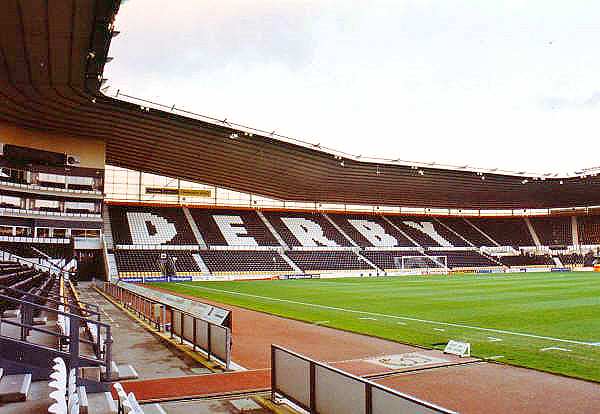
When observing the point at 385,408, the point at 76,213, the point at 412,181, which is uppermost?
the point at 412,181

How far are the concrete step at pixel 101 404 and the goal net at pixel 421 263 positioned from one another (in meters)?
→ 52.3

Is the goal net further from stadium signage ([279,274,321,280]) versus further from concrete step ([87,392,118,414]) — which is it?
concrete step ([87,392,118,414])

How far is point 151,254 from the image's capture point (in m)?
51.2

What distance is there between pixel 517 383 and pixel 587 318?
10.8 meters

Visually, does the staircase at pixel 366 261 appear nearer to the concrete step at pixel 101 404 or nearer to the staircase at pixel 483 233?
the staircase at pixel 483 233

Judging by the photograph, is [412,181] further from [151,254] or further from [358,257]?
[151,254]

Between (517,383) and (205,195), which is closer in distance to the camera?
(517,383)

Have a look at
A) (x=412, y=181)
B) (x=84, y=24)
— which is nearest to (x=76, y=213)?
(x=84, y=24)

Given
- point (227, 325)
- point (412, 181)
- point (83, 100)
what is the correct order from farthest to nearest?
point (412, 181), point (83, 100), point (227, 325)

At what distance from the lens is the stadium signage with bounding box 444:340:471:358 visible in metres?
11.9

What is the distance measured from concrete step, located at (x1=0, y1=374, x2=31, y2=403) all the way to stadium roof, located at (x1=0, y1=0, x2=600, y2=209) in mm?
17106

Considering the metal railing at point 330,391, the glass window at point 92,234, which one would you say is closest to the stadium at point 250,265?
the metal railing at point 330,391

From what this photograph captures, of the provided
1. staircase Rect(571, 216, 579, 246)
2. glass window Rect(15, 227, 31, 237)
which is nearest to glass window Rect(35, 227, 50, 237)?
glass window Rect(15, 227, 31, 237)

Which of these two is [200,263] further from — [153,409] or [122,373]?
[153,409]
